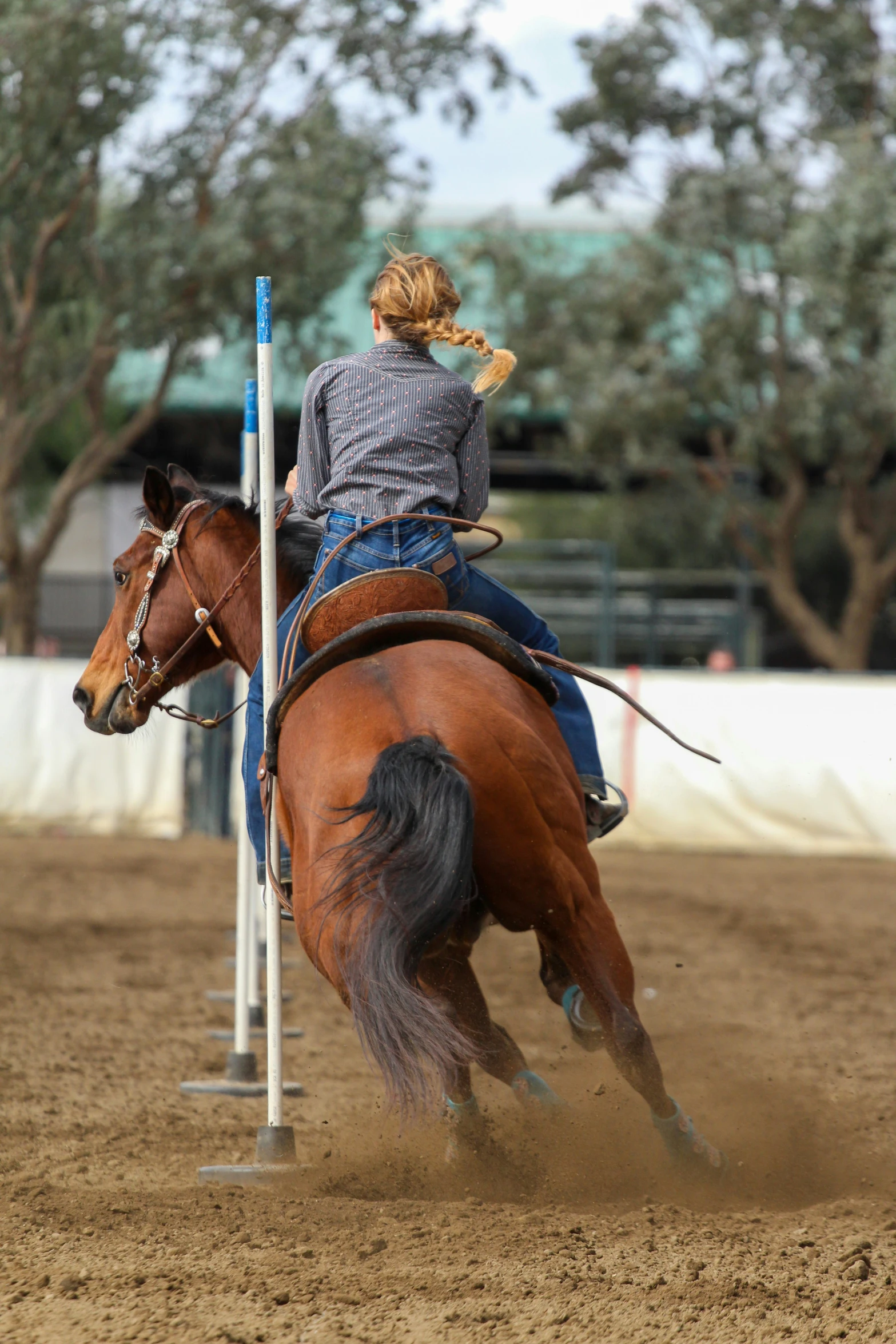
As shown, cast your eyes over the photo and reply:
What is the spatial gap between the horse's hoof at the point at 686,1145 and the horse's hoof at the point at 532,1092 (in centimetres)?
38

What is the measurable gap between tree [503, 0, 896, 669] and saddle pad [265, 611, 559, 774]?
15835 millimetres

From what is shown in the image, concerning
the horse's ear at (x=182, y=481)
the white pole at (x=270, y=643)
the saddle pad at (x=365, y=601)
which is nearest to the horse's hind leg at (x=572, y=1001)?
the white pole at (x=270, y=643)

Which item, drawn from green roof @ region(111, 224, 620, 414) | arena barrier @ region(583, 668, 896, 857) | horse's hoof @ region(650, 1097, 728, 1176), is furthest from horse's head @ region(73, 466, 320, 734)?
green roof @ region(111, 224, 620, 414)

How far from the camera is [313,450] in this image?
3715 mm

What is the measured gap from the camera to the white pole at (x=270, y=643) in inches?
146

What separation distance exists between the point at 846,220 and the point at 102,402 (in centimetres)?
A: 960

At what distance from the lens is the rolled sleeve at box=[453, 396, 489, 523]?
373 centimetres

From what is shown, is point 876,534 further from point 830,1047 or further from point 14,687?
point 830,1047

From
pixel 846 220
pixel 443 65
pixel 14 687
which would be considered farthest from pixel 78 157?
pixel 846 220

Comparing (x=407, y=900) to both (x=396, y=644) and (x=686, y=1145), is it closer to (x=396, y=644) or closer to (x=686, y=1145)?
(x=396, y=644)

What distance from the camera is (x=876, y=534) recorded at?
67.2 ft

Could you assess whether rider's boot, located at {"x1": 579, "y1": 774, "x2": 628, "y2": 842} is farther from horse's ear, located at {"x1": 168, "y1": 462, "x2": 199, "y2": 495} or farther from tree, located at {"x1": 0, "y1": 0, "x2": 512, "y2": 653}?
tree, located at {"x1": 0, "y1": 0, "x2": 512, "y2": 653}

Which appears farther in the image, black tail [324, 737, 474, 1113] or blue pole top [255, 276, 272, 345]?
blue pole top [255, 276, 272, 345]

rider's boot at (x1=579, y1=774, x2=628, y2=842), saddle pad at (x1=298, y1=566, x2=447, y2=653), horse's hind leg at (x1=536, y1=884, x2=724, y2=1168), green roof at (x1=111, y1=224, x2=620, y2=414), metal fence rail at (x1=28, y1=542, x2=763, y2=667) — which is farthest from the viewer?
metal fence rail at (x1=28, y1=542, x2=763, y2=667)
